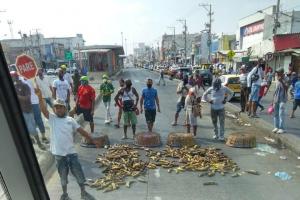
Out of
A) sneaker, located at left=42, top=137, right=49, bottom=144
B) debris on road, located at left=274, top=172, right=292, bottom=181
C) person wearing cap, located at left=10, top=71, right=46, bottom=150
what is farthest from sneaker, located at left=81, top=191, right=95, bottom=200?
debris on road, located at left=274, top=172, right=292, bottom=181

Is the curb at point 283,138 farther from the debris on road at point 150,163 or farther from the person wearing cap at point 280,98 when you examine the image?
the debris on road at point 150,163

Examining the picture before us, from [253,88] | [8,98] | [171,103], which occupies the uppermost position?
[8,98]

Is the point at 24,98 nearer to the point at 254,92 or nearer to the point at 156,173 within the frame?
the point at 156,173

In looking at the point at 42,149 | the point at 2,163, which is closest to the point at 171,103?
the point at 42,149

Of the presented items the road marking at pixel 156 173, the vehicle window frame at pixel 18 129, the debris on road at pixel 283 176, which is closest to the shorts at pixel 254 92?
the debris on road at pixel 283 176

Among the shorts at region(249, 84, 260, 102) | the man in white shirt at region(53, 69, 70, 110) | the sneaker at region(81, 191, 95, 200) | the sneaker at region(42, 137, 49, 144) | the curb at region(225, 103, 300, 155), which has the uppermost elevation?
the man in white shirt at region(53, 69, 70, 110)

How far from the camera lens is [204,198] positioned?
6.47 m

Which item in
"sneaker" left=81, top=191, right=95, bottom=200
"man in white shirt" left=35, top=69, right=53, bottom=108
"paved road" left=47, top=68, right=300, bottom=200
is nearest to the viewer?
"sneaker" left=81, top=191, right=95, bottom=200

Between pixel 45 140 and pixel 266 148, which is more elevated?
pixel 45 140

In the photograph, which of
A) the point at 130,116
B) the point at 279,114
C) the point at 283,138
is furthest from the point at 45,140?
the point at 279,114

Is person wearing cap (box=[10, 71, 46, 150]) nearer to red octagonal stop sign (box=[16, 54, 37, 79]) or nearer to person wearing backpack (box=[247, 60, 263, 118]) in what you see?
red octagonal stop sign (box=[16, 54, 37, 79])

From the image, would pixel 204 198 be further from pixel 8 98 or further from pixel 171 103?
pixel 171 103

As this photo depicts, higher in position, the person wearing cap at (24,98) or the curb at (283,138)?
the person wearing cap at (24,98)

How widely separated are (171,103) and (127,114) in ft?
31.8
